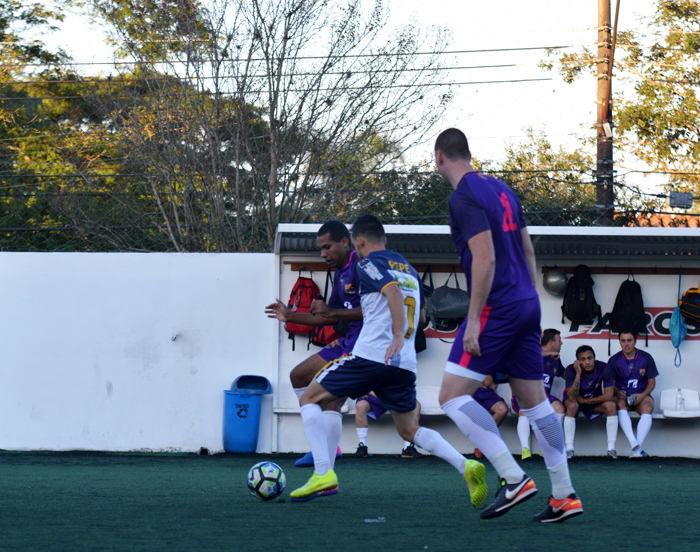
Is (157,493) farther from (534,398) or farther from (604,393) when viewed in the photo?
(604,393)

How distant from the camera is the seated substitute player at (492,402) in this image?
8.67 metres

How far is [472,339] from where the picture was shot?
3.37 metres

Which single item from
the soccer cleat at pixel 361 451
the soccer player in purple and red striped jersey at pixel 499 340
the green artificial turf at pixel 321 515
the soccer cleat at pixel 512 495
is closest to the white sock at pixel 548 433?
the soccer player in purple and red striped jersey at pixel 499 340

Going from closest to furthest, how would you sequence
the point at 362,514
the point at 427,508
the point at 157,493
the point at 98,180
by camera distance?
the point at 362,514 → the point at 427,508 → the point at 157,493 → the point at 98,180

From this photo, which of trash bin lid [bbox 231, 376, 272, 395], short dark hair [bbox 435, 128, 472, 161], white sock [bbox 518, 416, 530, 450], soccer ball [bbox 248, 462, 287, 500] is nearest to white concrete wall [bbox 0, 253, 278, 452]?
trash bin lid [bbox 231, 376, 272, 395]

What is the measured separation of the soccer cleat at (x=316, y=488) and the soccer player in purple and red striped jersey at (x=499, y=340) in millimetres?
1143

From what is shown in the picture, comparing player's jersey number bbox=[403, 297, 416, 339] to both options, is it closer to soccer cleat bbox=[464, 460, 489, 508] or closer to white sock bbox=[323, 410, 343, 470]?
white sock bbox=[323, 410, 343, 470]

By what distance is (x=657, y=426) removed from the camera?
9391 millimetres

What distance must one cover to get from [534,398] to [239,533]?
1478 millimetres

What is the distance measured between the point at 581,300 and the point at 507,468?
6.39 metres

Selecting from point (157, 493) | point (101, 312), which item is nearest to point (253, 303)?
point (101, 312)

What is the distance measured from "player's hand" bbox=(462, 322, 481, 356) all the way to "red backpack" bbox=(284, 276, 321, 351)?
5.86 meters

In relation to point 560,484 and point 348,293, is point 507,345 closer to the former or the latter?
point 560,484

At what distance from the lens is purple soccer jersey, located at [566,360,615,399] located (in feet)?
29.8
